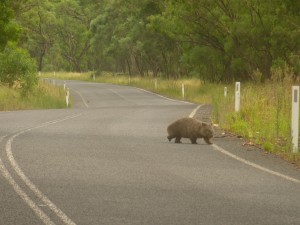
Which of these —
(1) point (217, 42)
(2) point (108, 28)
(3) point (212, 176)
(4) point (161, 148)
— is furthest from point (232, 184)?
(2) point (108, 28)

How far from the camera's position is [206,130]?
1489cm

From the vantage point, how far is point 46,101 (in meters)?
38.2

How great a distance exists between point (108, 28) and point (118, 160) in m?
67.0

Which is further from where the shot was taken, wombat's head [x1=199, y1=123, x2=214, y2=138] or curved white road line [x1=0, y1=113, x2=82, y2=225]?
wombat's head [x1=199, y1=123, x2=214, y2=138]

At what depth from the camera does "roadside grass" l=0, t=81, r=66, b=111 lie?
110 feet

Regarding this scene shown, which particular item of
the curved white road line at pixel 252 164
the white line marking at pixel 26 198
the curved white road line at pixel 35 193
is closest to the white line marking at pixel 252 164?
the curved white road line at pixel 252 164

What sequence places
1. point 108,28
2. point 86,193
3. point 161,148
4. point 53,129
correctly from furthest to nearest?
point 108,28 → point 53,129 → point 161,148 → point 86,193

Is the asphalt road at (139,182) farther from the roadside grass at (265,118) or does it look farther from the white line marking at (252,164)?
the roadside grass at (265,118)

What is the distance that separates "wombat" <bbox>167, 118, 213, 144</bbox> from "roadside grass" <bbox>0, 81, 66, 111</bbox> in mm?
18232

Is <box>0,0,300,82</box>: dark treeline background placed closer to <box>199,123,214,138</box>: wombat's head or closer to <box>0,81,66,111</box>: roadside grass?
<box>0,81,66,111</box>: roadside grass

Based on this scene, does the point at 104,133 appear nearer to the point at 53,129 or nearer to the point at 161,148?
the point at 53,129

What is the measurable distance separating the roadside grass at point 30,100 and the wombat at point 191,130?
718 inches

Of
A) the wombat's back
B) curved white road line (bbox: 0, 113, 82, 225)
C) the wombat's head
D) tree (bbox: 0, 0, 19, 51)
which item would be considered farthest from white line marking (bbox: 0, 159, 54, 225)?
tree (bbox: 0, 0, 19, 51)

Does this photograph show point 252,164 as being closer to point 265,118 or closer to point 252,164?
point 252,164
